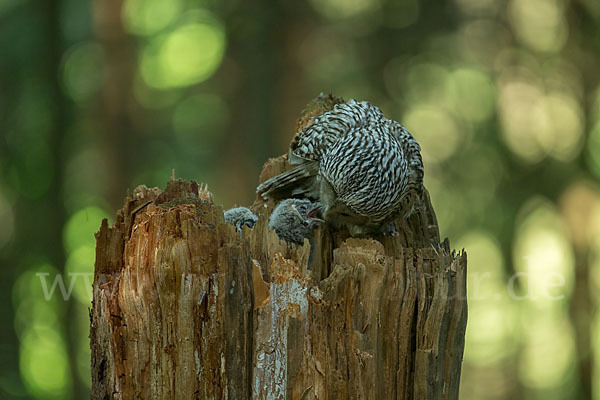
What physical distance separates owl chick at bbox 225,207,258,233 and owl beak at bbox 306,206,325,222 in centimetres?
40

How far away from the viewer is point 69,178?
8867 mm

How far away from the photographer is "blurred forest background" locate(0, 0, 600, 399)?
27.5ft

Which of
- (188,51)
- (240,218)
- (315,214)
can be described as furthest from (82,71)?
(315,214)

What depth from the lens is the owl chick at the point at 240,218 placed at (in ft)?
12.0

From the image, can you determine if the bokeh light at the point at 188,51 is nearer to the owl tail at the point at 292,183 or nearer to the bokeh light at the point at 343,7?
the bokeh light at the point at 343,7

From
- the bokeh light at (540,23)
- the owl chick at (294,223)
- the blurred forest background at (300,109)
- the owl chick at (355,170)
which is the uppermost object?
the bokeh light at (540,23)

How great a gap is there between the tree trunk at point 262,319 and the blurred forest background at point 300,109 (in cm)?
577

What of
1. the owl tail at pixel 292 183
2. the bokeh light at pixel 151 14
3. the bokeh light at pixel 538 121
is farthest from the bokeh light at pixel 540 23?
the owl tail at pixel 292 183

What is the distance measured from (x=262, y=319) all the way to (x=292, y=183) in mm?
1634

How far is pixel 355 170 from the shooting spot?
347 cm

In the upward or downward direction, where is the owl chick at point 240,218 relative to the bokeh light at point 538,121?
downward

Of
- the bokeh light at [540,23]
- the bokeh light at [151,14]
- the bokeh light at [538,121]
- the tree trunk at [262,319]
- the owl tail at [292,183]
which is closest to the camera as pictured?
the tree trunk at [262,319]

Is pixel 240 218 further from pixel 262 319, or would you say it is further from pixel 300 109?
pixel 300 109

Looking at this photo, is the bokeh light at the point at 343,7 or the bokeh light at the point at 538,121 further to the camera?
the bokeh light at the point at 343,7
